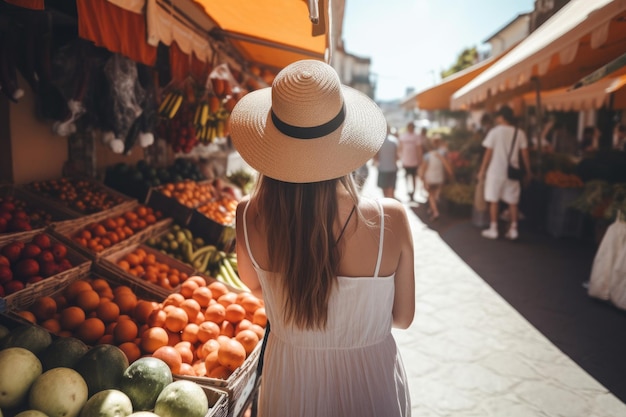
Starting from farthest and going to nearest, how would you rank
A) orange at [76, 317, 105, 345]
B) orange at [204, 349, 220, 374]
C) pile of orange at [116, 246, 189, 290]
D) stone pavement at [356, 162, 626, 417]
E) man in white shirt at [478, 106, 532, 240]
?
man in white shirt at [478, 106, 532, 240]
pile of orange at [116, 246, 189, 290]
stone pavement at [356, 162, 626, 417]
orange at [76, 317, 105, 345]
orange at [204, 349, 220, 374]

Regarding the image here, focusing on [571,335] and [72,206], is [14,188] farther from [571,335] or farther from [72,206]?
[571,335]

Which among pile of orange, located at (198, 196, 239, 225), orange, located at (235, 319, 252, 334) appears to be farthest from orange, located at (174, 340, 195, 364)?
pile of orange, located at (198, 196, 239, 225)

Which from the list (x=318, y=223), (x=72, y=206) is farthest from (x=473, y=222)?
(x=318, y=223)

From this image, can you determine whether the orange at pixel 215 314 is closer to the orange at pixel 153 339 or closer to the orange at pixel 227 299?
the orange at pixel 227 299

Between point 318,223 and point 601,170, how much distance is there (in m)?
7.71

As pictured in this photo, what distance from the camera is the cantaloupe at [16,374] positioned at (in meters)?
1.66

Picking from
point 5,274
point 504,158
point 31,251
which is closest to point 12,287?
point 5,274

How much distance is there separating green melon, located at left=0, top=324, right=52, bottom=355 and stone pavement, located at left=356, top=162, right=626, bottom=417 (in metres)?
2.45

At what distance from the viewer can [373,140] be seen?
5.66 feet

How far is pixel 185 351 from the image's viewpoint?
2.43 meters

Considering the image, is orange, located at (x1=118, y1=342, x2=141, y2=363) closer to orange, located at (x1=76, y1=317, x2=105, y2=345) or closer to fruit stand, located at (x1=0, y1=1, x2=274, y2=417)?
fruit stand, located at (x1=0, y1=1, x2=274, y2=417)

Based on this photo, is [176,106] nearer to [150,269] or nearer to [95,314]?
[150,269]

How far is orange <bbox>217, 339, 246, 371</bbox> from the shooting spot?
2.28 metres

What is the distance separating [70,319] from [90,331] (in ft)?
0.50
